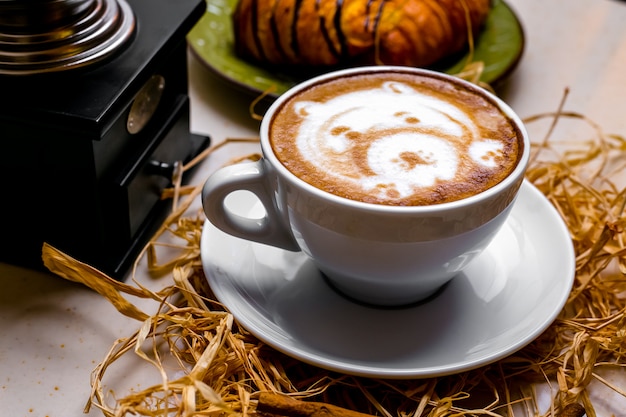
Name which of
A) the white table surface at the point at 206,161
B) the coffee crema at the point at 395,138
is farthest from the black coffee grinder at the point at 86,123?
the coffee crema at the point at 395,138

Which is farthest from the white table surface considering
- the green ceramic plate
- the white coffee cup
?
the white coffee cup

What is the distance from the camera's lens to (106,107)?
62 cm

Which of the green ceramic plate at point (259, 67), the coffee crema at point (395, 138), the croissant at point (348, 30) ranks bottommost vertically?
the green ceramic plate at point (259, 67)

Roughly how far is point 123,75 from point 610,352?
0.48m

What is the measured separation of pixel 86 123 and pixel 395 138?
0.81 ft

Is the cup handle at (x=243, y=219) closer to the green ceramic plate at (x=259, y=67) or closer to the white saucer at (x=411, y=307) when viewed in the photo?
the white saucer at (x=411, y=307)

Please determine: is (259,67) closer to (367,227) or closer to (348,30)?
(348,30)

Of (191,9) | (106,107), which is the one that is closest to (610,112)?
(191,9)

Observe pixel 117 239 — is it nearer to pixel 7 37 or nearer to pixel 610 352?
pixel 7 37

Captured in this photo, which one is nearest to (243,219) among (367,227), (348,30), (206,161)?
(367,227)

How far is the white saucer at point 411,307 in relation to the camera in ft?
Answer: 1.91

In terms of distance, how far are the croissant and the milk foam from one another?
0.94ft

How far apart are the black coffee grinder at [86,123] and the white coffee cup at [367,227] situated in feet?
0.41

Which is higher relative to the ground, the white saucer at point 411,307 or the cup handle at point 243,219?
the cup handle at point 243,219
